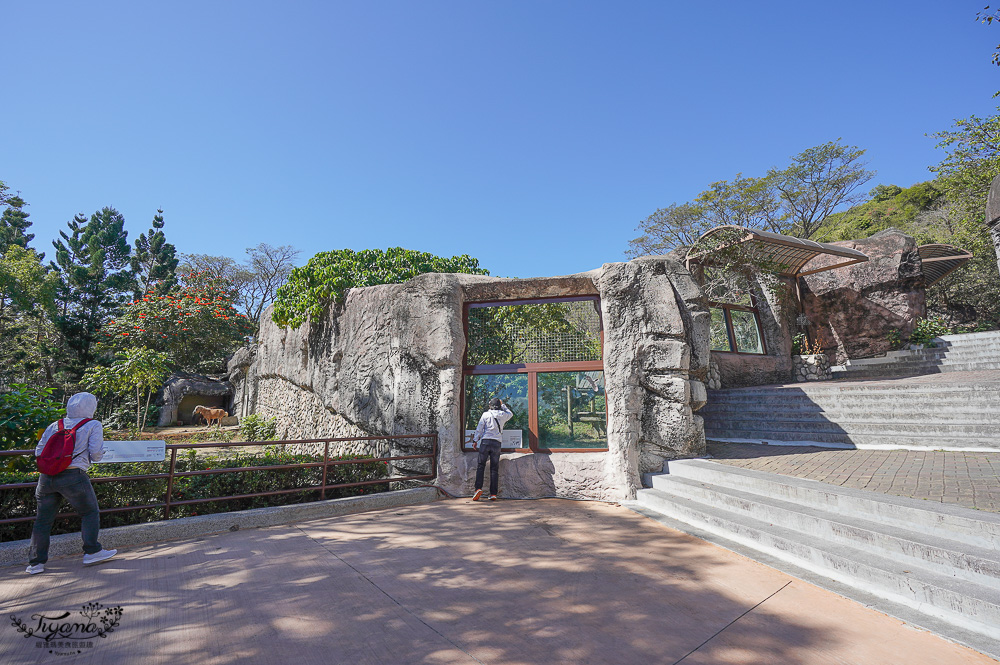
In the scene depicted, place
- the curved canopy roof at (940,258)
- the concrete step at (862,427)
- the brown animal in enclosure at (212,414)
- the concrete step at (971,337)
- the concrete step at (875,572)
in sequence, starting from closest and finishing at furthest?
the concrete step at (875,572), the concrete step at (862,427), the concrete step at (971,337), the curved canopy roof at (940,258), the brown animal in enclosure at (212,414)

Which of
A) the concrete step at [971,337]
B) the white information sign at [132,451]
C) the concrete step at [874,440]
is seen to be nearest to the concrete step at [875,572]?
the concrete step at [874,440]

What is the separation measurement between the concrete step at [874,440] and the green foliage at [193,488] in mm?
7055

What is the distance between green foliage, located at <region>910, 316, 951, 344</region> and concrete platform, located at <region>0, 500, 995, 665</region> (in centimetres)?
1412

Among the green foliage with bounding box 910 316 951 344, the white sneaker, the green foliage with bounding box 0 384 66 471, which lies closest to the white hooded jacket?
the white sneaker

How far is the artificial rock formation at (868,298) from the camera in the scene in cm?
1404

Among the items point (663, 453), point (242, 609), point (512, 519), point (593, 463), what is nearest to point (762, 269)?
point (663, 453)

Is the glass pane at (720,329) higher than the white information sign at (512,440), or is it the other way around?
the glass pane at (720,329)

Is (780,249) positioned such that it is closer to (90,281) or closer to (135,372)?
(135,372)

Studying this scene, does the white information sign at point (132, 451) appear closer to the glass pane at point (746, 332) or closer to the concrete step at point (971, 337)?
the glass pane at point (746, 332)

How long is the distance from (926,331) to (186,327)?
1056 inches

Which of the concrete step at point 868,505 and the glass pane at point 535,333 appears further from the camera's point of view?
the glass pane at point 535,333

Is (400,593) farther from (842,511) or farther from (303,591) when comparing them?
(842,511)

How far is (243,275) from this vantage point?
32250mm

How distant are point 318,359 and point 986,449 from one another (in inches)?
430
